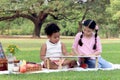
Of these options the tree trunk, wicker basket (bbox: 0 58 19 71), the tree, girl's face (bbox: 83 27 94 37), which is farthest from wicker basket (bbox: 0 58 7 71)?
the tree trunk

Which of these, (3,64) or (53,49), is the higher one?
(53,49)

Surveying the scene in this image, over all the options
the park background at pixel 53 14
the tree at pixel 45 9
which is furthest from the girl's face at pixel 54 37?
the tree at pixel 45 9

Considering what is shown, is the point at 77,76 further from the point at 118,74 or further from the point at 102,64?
the point at 102,64

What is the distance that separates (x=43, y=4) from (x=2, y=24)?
1338 centimetres

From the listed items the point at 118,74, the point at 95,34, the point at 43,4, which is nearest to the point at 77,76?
the point at 118,74

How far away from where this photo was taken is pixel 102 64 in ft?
22.4

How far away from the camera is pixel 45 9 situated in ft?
118

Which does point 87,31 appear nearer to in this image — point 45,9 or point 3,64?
point 3,64

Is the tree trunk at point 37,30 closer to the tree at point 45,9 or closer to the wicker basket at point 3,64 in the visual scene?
the tree at point 45,9

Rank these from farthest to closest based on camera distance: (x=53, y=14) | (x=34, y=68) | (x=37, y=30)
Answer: (x=37, y=30), (x=53, y=14), (x=34, y=68)

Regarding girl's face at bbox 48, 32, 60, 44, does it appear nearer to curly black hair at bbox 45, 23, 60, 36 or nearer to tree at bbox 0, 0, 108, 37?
curly black hair at bbox 45, 23, 60, 36

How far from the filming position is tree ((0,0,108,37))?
33438mm

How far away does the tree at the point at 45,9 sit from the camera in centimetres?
3344

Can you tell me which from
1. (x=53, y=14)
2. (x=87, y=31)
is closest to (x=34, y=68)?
(x=87, y=31)
